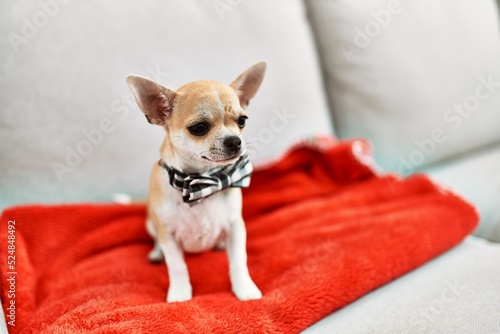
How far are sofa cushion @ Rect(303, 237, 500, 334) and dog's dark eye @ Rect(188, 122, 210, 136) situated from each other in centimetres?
50

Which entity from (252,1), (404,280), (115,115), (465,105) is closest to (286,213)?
(404,280)

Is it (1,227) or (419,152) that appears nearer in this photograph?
(1,227)

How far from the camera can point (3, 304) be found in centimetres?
101

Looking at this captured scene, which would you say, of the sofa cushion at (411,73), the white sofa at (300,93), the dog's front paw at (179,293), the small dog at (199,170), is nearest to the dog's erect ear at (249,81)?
the small dog at (199,170)

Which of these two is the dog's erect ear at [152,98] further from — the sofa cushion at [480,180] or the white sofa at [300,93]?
the sofa cushion at [480,180]

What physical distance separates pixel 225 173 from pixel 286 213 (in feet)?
1.41

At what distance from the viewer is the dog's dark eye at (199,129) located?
3.02 feet

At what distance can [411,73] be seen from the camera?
160 cm

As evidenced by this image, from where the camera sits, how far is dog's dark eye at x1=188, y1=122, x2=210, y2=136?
92cm

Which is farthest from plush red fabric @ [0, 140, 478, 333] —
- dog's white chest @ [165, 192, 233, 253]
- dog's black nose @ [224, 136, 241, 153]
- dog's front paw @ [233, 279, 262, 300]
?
dog's black nose @ [224, 136, 241, 153]

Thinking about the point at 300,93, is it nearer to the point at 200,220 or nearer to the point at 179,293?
the point at 200,220

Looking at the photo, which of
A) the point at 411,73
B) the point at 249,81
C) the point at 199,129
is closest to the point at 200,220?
the point at 199,129

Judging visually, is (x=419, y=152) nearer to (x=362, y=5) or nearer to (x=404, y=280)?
(x=362, y=5)

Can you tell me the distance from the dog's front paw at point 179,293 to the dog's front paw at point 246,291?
0.37 feet
